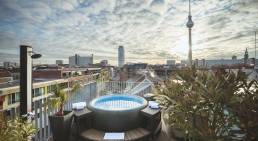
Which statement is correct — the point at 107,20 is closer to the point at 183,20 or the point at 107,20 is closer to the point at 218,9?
the point at 183,20

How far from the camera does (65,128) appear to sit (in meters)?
3.71

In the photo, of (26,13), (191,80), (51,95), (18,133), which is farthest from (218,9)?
(26,13)

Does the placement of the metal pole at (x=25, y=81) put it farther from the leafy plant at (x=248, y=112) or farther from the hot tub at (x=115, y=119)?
the leafy plant at (x=248, y=112)

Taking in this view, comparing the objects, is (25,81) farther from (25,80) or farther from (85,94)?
(85,94)

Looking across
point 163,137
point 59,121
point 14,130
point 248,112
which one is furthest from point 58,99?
point 248,112

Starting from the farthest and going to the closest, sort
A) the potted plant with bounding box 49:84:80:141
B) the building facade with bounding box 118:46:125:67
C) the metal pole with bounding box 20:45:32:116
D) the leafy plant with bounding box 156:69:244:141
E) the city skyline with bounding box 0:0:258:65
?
the building facade with bounding box 118:46:125:67 < the city skyline with bounding box 0:0:258:65 < the potted plant with bounding box 49:84:80:141 < the metal pole with bounding box 20:45:32:116 < the leafy plant with bounding box 156:69:244:141

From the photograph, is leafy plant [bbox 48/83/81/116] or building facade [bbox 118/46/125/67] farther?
building facade [bbox 118/46/125/67]

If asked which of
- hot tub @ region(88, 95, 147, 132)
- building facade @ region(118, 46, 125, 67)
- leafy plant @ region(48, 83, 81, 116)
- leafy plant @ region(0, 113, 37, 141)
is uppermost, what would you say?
building facade @ region(118, 46, 125, 67)

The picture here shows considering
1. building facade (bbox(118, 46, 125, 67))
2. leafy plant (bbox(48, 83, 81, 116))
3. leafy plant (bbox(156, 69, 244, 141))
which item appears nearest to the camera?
leafy plant (bbox(156, 69, 244, 141))

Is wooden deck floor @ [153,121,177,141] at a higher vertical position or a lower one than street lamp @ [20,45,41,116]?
lower

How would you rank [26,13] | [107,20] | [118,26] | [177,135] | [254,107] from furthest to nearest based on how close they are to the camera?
[118,26] < [107,20] < [26,13] < [177,135] < [254,107]

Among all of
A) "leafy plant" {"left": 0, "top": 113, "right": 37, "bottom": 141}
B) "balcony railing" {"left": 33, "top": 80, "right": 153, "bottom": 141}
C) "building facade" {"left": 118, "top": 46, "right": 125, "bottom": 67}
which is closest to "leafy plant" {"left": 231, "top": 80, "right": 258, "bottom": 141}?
"leafy plant" {"left": 0, "top": 113, "right": 37, "bottom": 141}

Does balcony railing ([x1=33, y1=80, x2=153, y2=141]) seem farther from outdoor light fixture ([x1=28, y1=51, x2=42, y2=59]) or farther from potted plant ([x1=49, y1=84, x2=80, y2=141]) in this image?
outdoor light fixture ([x1=28, y1=51, x2=42, y2=59])

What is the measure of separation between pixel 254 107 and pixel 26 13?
26.6 feet
